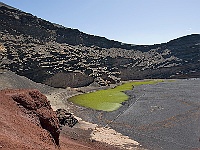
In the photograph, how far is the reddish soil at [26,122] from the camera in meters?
10.5

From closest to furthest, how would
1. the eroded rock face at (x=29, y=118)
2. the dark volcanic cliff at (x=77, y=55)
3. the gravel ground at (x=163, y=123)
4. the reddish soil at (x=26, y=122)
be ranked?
the reddish soil at (x=26, y=122) → the eroded rock face at (x=29, y=118) → the gravel ground at (x=163, y=123) → the dark volcanic cliff at (x=77, y=55)

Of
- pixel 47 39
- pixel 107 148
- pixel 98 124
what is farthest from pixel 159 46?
pixel 107 148

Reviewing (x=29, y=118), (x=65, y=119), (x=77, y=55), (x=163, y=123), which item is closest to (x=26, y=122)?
(x=29, y=118)

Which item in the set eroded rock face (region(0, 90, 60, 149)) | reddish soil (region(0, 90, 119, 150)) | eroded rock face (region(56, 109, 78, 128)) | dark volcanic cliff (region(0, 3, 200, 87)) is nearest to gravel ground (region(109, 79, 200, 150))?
eroded rock face (region(56, 109, 78, 128))

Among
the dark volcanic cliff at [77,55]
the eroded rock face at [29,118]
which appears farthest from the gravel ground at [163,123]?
the dark volcanic cliff at [77,55]

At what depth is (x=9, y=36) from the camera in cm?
8706

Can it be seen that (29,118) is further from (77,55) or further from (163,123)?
(77,55)

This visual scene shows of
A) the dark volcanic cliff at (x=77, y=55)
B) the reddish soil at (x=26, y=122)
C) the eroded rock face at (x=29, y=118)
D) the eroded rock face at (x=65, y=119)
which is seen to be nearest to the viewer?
the reddish soil at (x=26, y=122)

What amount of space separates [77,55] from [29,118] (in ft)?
250

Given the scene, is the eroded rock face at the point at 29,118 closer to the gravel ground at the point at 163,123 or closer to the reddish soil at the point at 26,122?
the reddish soil at the point at 26,122

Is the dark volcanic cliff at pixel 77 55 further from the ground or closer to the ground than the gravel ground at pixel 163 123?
further from the ground

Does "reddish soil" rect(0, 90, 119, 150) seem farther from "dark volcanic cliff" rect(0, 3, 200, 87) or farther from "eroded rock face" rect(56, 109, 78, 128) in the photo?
"dark volcanic cliff" rect(0, 3, 200, 87)

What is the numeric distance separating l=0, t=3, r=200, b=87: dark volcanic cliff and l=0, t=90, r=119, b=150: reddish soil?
185 ft

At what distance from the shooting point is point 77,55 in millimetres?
89625
